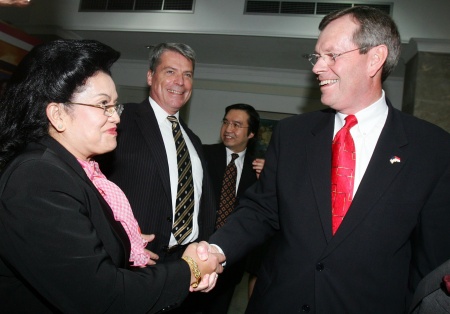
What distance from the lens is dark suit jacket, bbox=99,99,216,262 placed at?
Result: 2041 millimetres

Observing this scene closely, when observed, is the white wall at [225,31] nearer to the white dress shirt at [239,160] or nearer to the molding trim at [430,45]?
the molding trim at [430,45]

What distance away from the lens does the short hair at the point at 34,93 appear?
1.16 m

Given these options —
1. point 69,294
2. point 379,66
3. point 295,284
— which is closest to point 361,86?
point 379,66

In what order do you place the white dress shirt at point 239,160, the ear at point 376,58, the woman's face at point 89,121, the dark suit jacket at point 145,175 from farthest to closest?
1. the white dress shirt at point 239,160
2. the dark suit jacket at point 145,175
3. the ear at point 376,58
4. the woman's face at point 89,121

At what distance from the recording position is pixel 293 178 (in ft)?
5.05

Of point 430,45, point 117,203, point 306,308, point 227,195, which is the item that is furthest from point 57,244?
point 430,45

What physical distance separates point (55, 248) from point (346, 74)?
132 centimetres

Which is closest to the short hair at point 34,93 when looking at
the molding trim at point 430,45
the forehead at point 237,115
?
the forehead at point 237,115

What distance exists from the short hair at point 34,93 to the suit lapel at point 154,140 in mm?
949

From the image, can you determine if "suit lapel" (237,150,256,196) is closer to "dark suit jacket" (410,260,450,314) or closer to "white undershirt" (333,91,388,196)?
"white undershirt" (333,91,388,196)

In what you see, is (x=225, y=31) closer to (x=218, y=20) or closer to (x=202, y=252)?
(x=218, y=20)

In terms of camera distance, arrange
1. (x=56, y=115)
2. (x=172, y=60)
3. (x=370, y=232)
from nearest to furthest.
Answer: (x=56, y=115) < (x=370, y=232) < (x=172, y=60)

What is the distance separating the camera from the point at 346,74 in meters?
1.52

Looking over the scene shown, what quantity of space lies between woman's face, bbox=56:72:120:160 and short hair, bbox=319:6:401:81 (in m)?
1.09
